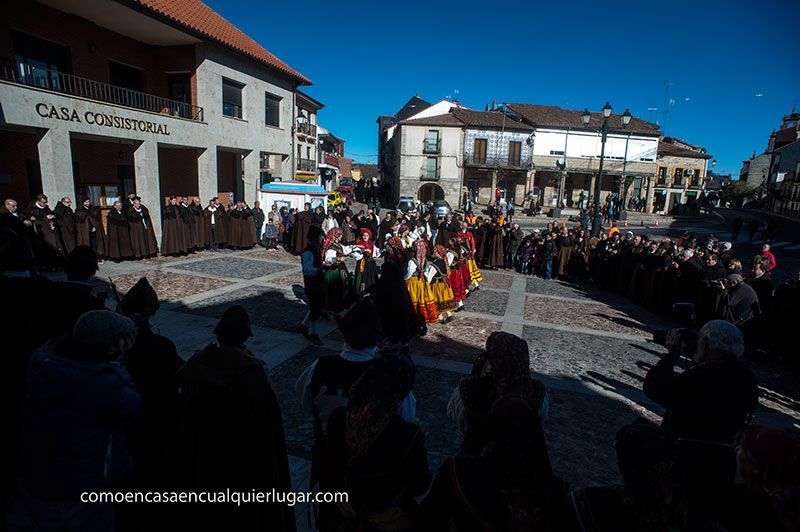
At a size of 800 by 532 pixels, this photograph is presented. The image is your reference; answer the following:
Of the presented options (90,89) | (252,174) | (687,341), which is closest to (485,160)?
(252,174)

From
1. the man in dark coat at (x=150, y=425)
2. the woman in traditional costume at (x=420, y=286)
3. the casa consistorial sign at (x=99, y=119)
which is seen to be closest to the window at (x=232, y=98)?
the casa consistorial sign at (x=99, y=119)

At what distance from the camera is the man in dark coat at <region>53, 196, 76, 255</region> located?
11333 mm

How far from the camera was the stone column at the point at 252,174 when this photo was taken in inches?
803

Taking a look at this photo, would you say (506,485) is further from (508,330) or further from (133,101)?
(133,101)

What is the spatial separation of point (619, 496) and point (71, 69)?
18.9 metres

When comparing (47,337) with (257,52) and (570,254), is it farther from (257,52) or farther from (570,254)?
(257,52)

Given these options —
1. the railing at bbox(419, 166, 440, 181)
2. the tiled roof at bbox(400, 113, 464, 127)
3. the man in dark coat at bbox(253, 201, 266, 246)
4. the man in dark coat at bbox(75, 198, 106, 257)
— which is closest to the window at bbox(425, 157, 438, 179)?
the railing at bbox(419, 166, 440, 181)

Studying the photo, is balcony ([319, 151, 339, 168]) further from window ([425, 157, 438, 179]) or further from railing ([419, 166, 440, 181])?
window ([425, 157, 438, 179])

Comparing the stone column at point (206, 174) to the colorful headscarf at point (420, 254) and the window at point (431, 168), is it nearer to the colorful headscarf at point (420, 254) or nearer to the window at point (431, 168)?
the colorful headscarf at point (420, 254)

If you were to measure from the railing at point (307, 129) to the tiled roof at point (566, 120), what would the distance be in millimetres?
20654

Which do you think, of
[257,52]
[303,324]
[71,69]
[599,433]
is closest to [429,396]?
[599,433]

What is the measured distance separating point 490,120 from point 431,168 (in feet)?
24.4

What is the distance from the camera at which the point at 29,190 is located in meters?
13.5

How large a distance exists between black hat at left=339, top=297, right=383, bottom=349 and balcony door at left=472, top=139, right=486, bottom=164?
1552 inches
